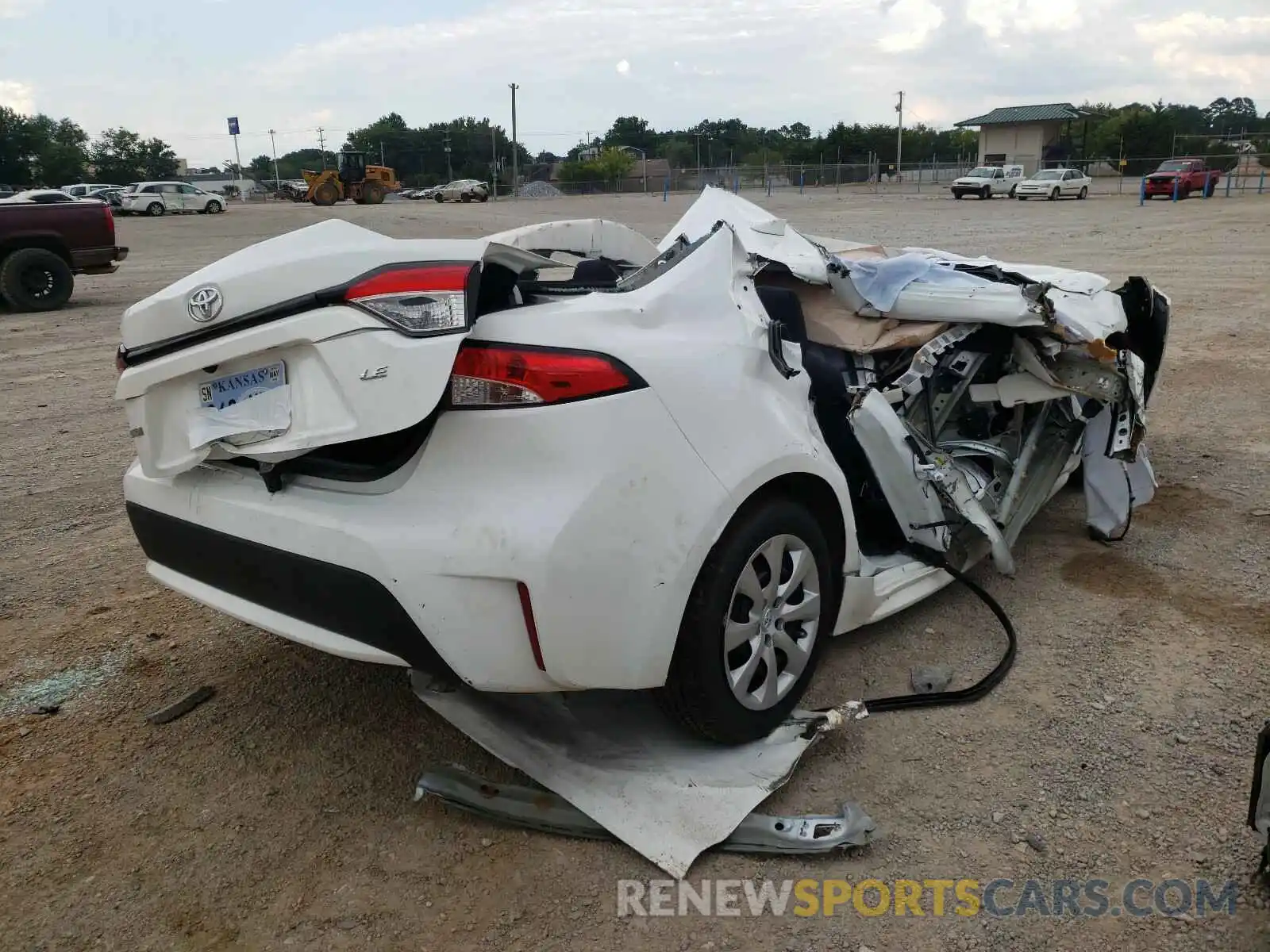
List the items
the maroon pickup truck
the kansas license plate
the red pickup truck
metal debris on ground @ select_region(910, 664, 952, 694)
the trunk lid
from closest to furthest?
the trunk lid
the kansas license plate
metal debris on ground @ select_region(910, 664, 952, 694)
the maroon pickup truck
the red pickup truck

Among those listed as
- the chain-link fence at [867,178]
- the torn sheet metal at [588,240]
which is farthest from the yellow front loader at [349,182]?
the torn sheet metal at [588,240]

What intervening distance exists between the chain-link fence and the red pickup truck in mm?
2715

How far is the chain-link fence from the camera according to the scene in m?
43.0

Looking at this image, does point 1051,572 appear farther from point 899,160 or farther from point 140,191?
point 899,160

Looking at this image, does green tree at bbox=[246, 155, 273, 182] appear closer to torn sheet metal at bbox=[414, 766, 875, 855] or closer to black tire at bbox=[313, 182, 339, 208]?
black tire at bbox=[313, 182, 339, 208]

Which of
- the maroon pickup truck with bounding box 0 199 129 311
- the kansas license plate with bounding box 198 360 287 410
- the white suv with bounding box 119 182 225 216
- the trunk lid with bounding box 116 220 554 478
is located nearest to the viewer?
the trunk lid with bounding box 116 220 554 478

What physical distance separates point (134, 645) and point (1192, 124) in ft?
255

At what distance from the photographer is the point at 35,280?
41.9ft

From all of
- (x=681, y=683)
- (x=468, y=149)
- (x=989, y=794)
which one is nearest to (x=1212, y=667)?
(x=989, y=794)

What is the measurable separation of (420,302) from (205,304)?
1.91ft

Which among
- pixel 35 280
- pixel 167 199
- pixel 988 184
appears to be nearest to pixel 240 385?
pixel 35 280

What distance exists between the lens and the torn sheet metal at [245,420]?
235 centimetres

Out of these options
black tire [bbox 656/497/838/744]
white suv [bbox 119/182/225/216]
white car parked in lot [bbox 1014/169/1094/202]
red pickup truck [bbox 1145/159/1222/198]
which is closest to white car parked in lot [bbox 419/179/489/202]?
white suv [bbox 119/182/225/216]

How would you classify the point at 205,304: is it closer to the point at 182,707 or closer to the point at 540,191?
the point at 182,707
